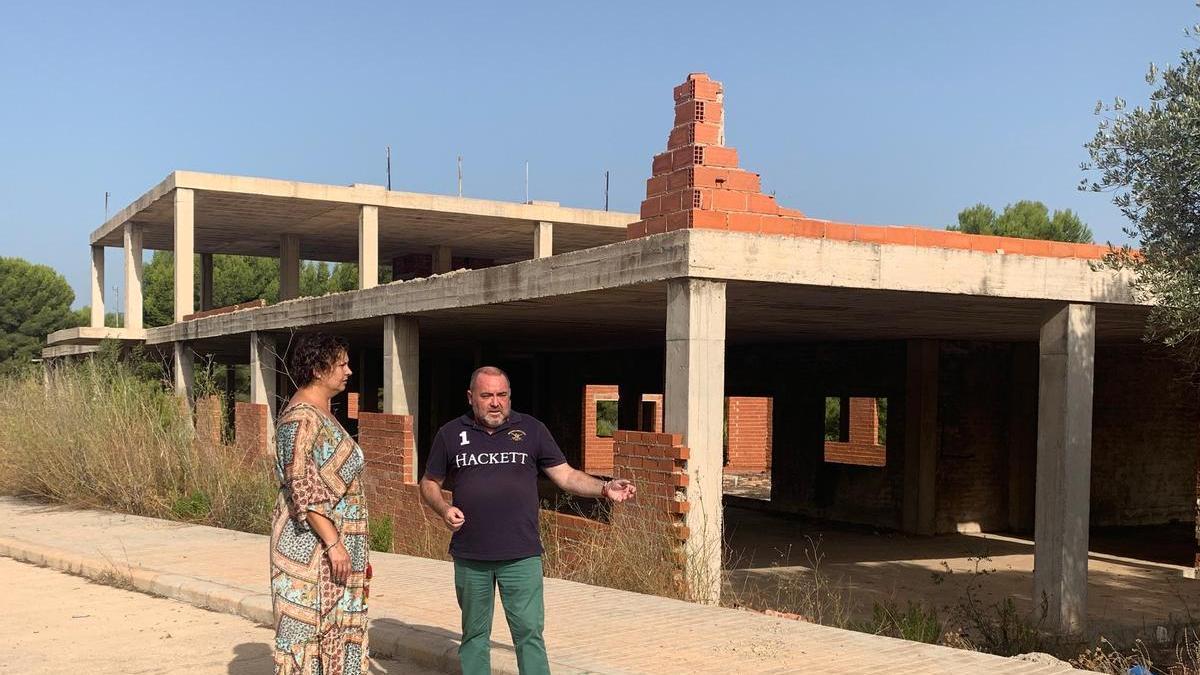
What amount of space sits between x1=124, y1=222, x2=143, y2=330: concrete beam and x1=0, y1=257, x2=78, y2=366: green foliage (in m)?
29.0

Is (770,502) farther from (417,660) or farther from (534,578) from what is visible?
(534,578)

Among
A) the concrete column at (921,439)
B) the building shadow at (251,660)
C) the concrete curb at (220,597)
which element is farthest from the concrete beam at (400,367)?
the concrete column at (921,439)

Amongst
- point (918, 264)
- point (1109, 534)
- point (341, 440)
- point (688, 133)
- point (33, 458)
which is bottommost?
point (1109, 534)

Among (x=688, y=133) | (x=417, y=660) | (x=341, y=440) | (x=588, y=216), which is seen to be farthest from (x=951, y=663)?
(x=588, y=216)

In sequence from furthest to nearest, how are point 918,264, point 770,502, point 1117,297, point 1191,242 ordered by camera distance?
point 770,502, point 1117,297, point 918,264, point 1191,242

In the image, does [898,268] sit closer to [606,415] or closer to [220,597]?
[220,597]

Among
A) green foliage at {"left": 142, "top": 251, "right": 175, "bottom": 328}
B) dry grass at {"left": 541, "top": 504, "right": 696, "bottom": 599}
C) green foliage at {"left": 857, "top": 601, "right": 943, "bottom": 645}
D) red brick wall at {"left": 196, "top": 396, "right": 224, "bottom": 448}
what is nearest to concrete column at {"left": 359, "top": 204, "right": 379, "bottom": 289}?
red brick wall at {"left": 196, "top": 396, "right": 224, "bottom": 448}

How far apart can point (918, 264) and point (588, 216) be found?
19830mm

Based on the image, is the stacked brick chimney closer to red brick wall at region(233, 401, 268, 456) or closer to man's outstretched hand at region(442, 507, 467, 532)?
man's outstretched hand at region(442, 507, 467, 532)

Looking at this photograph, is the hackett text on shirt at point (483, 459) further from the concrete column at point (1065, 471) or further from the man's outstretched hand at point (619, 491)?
the concrete column at point (1065, 471)

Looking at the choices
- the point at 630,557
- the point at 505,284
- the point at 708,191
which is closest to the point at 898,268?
the point at 708,191

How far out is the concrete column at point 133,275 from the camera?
80.0ft

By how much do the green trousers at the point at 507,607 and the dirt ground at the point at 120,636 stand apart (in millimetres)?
1351

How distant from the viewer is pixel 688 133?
7.72 metres
